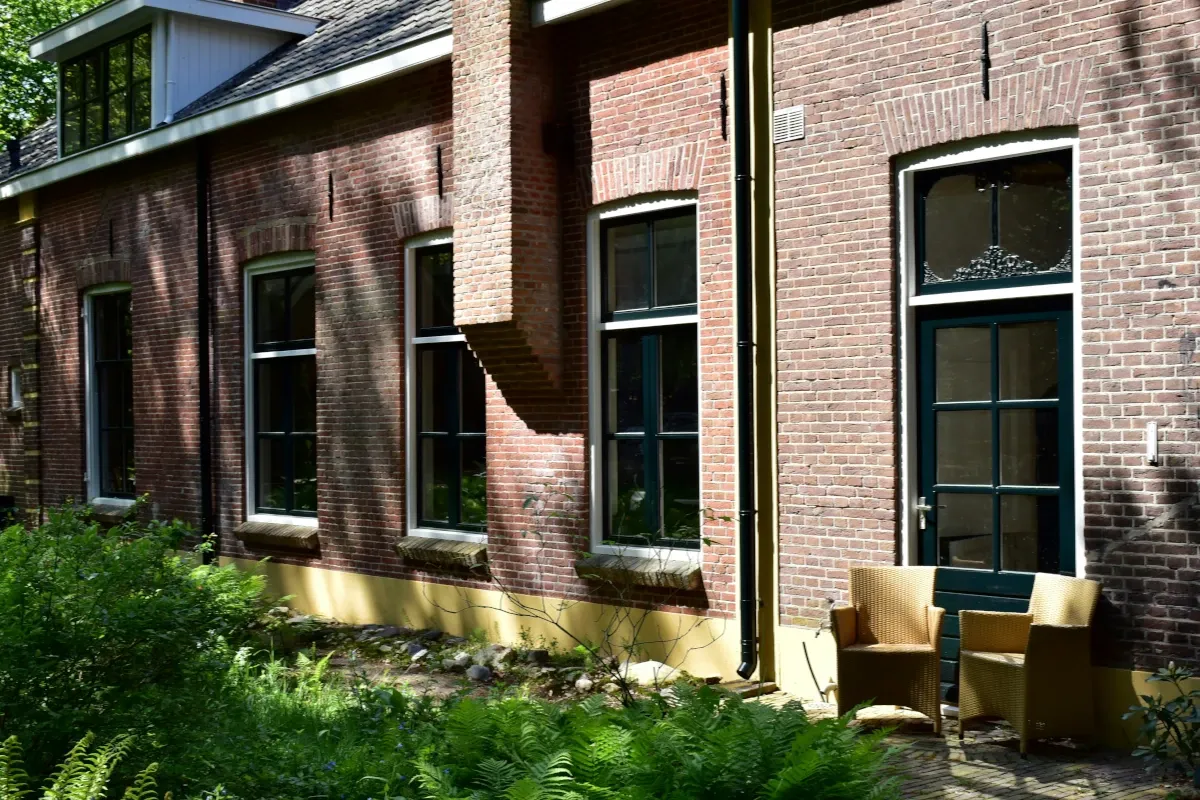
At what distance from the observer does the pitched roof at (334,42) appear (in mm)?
11477

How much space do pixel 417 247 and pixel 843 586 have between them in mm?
4929

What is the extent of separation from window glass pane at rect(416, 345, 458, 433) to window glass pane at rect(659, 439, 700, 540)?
2.40m

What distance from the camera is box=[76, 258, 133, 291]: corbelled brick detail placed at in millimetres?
14883

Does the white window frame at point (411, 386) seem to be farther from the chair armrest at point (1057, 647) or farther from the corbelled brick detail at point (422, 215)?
the chair armrest at point (1057, 647)

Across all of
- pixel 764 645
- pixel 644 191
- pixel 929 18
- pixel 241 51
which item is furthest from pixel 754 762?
pixel 241 51

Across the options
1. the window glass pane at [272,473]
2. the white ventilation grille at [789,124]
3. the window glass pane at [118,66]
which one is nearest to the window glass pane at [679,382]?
the white ventilation grille at [789,124]

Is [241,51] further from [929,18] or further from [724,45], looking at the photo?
[929,18]

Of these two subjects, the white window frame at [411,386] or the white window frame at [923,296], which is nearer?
the white window frame at [923,296]

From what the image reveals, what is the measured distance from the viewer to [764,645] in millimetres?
8461

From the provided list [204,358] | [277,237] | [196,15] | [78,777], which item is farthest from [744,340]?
[196,15]

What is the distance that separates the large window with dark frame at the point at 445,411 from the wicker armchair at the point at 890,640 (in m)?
3.97

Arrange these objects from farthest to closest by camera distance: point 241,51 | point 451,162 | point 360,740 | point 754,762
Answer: point 241,51 < point 451,162 < point 360,740 < point 754,762

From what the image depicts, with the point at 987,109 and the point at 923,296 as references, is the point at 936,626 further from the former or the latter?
the point at 987,109

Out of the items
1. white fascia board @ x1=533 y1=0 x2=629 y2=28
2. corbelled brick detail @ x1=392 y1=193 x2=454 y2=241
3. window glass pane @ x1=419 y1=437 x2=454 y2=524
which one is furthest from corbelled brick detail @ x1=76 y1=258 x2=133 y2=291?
white fascia board @ x1=533 y1=0 x2=629 y2=28
